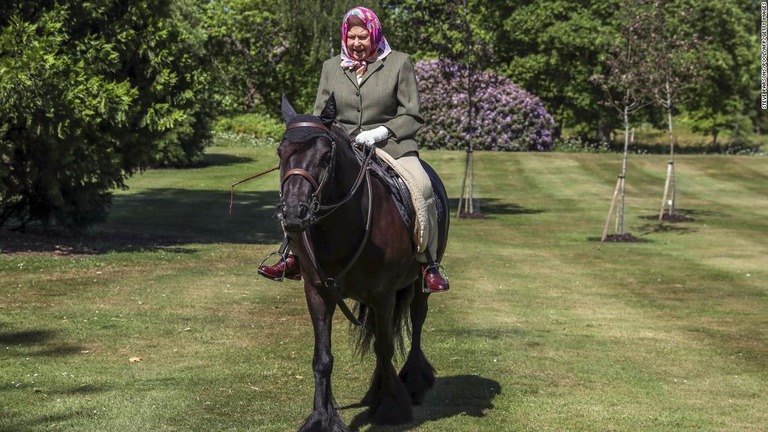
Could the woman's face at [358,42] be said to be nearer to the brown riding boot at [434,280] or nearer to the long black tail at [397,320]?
the brown riding boot at [434,280]

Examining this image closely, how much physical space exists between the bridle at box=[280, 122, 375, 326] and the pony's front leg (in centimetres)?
15

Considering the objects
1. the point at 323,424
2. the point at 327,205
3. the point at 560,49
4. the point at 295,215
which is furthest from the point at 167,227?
the point at 560,49

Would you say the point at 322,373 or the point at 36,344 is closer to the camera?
the point at 322,373

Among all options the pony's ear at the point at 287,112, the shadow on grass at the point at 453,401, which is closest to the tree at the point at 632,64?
the shadow on grass at the point at 453,401

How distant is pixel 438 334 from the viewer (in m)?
15.2

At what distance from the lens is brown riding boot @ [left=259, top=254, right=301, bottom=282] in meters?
9.41

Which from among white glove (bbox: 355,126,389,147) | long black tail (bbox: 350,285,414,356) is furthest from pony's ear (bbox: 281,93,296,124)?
long black tail (bbox: 350,285,414,356)

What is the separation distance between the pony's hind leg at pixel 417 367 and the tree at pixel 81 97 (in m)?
12.4

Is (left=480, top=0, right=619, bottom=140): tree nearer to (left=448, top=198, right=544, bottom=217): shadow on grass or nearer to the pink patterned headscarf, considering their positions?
(left=448, top=198, right=544, bottom=217): shadow on grass

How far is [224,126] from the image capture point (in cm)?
7319

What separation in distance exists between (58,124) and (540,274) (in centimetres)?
998

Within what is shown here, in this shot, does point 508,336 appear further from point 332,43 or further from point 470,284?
point 332,43

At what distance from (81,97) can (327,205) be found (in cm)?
1508

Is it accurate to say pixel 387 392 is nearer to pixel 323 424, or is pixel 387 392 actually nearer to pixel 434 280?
pixel 434 280
